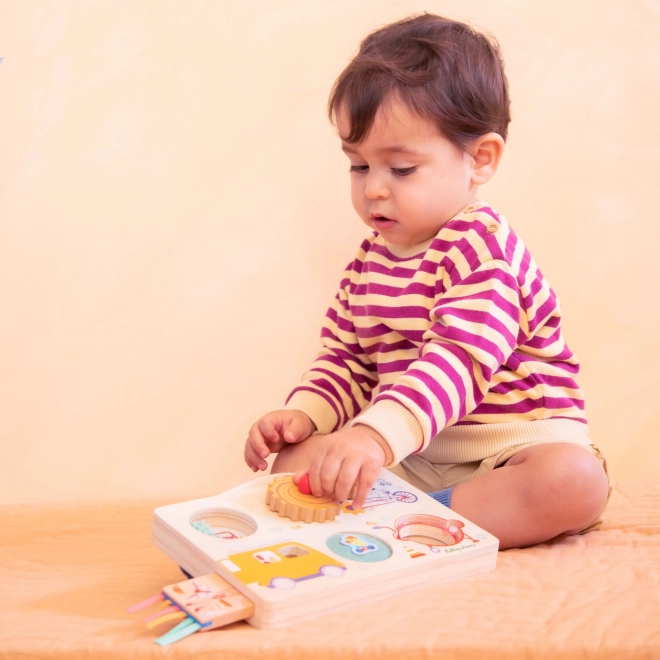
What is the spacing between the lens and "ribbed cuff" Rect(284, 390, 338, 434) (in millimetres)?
1107

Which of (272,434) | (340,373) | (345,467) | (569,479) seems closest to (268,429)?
(272,434)

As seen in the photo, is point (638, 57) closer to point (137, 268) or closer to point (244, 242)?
point (244, 242)

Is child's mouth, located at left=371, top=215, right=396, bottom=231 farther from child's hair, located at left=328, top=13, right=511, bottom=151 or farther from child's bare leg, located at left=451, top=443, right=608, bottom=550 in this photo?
child's bare leg, located at left=451, top=443, right=608, bottom=550

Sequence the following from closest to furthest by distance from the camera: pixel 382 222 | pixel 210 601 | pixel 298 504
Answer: pixel 210 601 → pixel 298 504 → pixel 382 222

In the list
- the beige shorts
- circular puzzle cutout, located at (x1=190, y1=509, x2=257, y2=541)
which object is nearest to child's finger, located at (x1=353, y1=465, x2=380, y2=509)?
circular puzzle cutout, located at (x1=190, y1=509, x2=257, y2=541)

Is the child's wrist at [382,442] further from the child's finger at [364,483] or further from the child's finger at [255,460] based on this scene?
the child's finger at [255,460]

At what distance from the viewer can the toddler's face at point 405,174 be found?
0.98 meters

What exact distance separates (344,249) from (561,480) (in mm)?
535

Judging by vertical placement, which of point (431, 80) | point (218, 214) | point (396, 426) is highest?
point (431, 80)

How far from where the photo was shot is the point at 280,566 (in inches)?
28.6

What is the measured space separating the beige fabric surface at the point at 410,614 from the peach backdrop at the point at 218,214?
31cm

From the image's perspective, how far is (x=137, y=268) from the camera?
1263 millimetres

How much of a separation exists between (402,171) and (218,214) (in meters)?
0.37

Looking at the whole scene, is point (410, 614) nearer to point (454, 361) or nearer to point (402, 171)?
point (454, 361)
